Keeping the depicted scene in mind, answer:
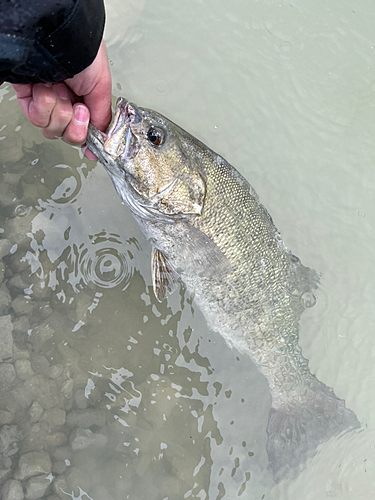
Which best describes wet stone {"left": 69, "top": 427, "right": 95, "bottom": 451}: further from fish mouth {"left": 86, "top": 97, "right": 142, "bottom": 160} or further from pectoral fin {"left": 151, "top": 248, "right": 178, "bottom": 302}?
fish mouth {"left": 86, "top": 97, "right": 142, "bottom": 160}

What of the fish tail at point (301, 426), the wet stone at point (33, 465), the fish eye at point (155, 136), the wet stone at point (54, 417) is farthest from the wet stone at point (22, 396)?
the fish eye at point (155, 136)

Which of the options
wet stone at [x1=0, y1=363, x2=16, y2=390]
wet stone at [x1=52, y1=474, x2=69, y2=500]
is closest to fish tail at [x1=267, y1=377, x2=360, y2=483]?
wet stone at [x1=52, y1=474, x2=69, y2=500]

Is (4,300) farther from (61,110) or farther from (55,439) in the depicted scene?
(61,110)

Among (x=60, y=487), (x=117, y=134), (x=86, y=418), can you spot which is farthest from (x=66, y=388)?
(x=117, y=134)

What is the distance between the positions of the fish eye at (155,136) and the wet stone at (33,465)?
8.56ft

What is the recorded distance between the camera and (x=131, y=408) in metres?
3.18

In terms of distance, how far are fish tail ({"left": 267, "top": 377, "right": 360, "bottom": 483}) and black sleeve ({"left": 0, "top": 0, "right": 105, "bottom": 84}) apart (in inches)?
115

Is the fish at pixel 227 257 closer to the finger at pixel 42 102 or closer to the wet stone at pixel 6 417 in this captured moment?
the finger at pixel 42 102

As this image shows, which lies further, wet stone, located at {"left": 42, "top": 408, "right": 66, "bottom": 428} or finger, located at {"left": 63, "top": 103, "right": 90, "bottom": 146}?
wet stone, located at {"left": 42, "top": 408, "right": 66, "bottom": 428}

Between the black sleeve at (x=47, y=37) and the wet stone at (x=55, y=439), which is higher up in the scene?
the black sleeve at (x=47, y=37)

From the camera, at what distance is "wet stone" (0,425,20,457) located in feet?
9.89

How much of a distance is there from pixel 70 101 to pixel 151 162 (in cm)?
59

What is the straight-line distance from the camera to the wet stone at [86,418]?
3131 millimetres

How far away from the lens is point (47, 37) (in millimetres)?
1547
